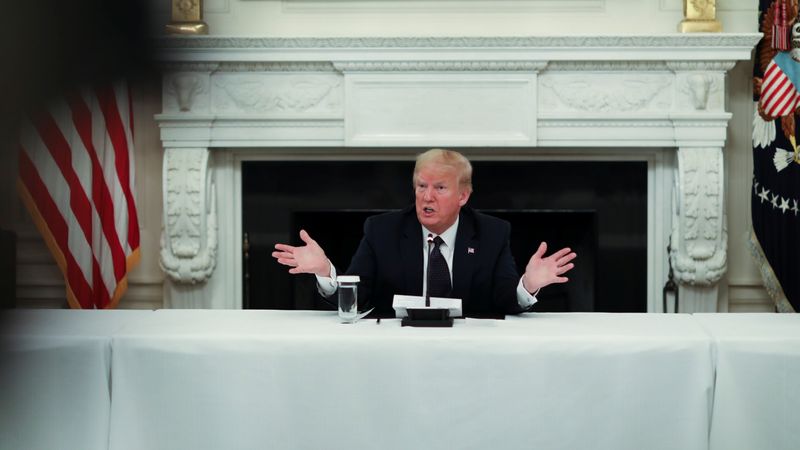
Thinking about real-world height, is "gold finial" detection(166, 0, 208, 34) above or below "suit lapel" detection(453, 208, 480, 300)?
above

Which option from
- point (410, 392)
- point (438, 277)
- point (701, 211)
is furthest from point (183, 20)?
point (701, 211)

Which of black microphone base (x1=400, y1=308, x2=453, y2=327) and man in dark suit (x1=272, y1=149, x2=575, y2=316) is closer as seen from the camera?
black microphone base (x1=400, y1=308, x2=453, y2=327)

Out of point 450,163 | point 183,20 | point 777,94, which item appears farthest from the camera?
point 777,94

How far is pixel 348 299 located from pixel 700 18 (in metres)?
2.79

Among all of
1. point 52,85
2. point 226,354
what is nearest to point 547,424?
point 226,354

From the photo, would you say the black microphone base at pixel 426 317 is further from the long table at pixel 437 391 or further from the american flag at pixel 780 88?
the american flag at pixel 780 88

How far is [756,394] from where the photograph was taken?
1.92 metres

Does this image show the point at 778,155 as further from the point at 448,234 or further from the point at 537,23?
the point at 448,234

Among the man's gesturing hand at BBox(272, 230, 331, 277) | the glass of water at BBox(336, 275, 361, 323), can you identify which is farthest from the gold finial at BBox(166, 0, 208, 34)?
the glass of water at BBox(336, 275, 361, 323)

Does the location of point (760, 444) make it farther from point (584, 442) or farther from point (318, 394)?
point (318, 394)

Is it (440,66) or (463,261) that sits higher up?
(440,66)

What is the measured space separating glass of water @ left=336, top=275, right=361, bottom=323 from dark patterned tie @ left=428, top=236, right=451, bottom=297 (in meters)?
0.40

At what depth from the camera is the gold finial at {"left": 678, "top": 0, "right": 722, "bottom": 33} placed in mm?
4164

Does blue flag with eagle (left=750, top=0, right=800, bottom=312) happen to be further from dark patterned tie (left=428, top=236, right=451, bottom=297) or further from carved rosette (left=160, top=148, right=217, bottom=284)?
carved rosette (left=160, top=148, right=217, bottom=284)
